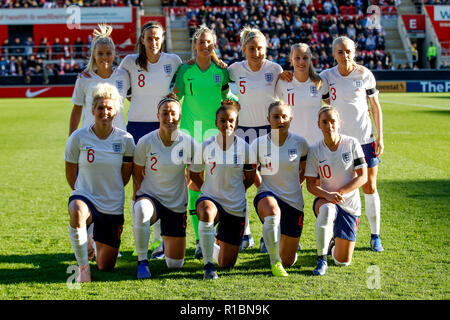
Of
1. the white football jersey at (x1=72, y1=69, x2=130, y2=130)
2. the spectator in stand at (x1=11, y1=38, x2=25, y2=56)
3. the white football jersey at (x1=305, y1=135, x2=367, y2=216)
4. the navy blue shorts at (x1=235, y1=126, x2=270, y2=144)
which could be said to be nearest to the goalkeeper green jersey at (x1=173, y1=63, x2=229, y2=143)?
the navy blue shorts at (x1=235, y1=126, x2=270, y2=144)

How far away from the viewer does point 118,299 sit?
392cm

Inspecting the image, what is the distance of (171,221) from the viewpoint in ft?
15.7

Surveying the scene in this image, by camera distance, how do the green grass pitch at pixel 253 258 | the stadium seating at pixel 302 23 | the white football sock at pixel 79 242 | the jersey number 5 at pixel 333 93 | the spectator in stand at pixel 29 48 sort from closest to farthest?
the green grass pitch at pixel 253 258, the white football sock at pixel 79 242, the jersey number 5 at pixel 333 93, the stadium seating at pixel 302 23, the spectator in stand at pixel 29 48

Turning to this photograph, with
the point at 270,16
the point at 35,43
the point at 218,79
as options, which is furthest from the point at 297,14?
the point at 218,79

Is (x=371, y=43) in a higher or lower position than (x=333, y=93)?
higher

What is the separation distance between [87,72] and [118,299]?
2.25 m

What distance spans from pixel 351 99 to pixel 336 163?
81 cm

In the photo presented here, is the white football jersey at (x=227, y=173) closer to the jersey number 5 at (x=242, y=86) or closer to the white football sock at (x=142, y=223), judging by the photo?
the white football sock at (x=142, y=223)

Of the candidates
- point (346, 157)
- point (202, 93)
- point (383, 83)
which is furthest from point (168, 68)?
point (383, 83)

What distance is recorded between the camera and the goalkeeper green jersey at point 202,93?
17.6 ft

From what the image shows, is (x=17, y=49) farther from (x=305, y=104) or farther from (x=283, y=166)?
(x=283, y=166)

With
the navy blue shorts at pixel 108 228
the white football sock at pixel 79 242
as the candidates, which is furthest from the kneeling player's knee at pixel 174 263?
the white football sock at pixel 79 242

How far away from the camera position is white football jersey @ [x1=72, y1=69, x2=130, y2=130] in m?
5.19

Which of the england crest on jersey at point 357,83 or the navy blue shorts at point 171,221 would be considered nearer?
the navy blue shorts at point 171,221
